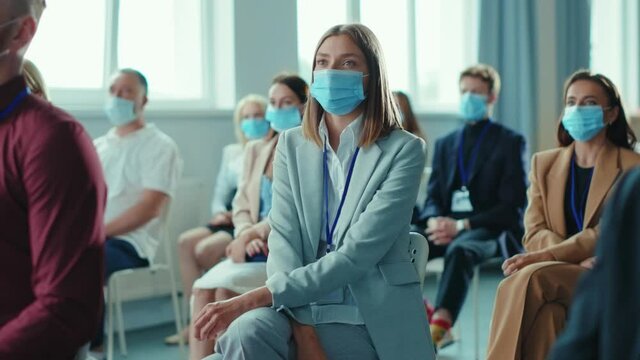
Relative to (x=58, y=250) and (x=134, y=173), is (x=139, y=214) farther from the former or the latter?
(x=58, y=250)

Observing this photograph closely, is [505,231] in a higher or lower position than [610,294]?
lower

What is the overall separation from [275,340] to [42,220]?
2.81ft

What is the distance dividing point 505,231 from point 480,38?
284 cm

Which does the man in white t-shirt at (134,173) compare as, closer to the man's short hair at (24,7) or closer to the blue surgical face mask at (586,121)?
the blue surgical face mask at (586,121)

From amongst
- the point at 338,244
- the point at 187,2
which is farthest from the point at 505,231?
the point at 187,2

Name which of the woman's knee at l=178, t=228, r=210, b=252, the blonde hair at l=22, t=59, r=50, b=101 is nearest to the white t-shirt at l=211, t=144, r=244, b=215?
the woman's knee at l=178, t=228, r=210, b=252

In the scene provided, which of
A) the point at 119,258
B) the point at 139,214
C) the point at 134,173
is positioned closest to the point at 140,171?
the point at 134,173

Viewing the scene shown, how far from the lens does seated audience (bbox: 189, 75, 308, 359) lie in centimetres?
320

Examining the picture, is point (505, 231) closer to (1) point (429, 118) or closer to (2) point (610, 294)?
(1) point (429, 118)

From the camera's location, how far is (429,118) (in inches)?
261

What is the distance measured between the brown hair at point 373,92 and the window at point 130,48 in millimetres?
2522

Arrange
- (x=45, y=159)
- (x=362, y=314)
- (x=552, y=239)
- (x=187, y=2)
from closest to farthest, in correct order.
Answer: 1. (x=45, y=159)
2. (x=362, y=314)
3. (x=552, y=239)
4. (x=187, y=2)

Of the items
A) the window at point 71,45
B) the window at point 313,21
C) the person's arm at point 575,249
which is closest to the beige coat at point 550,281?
the person's arm at point 575,249

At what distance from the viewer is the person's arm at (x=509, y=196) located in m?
4.11
